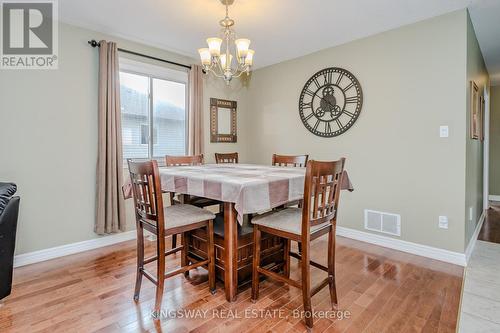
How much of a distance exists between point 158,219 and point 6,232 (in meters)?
1.03

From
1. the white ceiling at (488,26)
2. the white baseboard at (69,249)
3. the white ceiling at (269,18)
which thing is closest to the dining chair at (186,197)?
the white baseboard at (69,249)

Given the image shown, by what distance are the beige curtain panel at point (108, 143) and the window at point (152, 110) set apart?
0.77ft

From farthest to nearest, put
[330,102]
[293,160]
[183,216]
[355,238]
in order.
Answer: [330,102]
[355,238]
[293,160]
[183,216]

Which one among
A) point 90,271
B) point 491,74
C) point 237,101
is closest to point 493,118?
point 491,74

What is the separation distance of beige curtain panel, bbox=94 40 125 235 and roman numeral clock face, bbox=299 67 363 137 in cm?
238

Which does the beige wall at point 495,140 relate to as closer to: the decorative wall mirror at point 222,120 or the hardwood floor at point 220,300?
the hardwood floor at point 220,300

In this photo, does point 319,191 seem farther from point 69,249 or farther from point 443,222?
point 69,249

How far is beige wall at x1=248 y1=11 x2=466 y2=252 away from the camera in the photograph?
2.63 m

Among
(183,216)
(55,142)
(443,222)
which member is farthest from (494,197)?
(55,142)

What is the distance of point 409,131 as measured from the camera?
2.90 m

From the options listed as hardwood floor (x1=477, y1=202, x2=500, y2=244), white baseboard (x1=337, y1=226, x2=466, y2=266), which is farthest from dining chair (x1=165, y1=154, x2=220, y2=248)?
hardwood floor (x1=477, y1=202, x2=500, y2=244)

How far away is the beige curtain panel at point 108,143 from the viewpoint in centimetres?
296

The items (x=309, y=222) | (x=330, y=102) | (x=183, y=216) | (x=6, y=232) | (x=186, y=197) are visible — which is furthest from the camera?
(x=330, y=102)

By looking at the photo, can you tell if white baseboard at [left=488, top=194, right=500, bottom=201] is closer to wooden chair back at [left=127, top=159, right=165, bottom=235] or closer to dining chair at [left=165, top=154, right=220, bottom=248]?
dining chair at [left=165, top=154, right=220, bottom=248]
